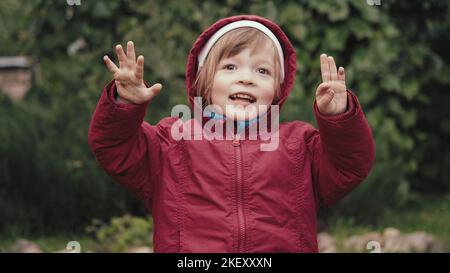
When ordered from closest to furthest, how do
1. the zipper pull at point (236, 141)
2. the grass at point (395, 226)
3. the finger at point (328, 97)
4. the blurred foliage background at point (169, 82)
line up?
the finger at point (328, 97), the zipper pull at point (236, 141), the grass at point (395, 226), the blurred foliage background at point (169, 82)

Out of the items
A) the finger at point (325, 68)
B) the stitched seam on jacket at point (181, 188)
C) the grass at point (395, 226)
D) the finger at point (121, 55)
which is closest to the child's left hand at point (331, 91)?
the finger at point (325, 68)

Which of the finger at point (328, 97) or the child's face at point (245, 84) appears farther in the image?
the child's face at point (245, 84)

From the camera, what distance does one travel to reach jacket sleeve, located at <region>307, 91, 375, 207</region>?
7.55 ft

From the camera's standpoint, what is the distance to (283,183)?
7.86ft

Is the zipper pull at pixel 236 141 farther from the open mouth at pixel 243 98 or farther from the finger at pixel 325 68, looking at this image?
the finger at pixel 325 68

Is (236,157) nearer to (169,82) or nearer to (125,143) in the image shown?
(125,143)

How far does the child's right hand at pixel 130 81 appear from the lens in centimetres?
231

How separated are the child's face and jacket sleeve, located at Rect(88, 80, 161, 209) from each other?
0.25m

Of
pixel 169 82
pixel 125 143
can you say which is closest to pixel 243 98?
pixel 125 143

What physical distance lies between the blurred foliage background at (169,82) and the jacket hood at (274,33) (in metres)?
1.85

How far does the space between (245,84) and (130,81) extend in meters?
0.36

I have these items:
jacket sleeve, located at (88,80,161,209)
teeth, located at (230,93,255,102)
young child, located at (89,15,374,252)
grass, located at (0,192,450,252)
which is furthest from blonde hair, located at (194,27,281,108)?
grass, located at (0,192,450,252)

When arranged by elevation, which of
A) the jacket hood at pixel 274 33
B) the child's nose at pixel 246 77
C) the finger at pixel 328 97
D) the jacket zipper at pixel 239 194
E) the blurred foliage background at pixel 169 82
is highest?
the blurred foliage background at pixel 169 82
